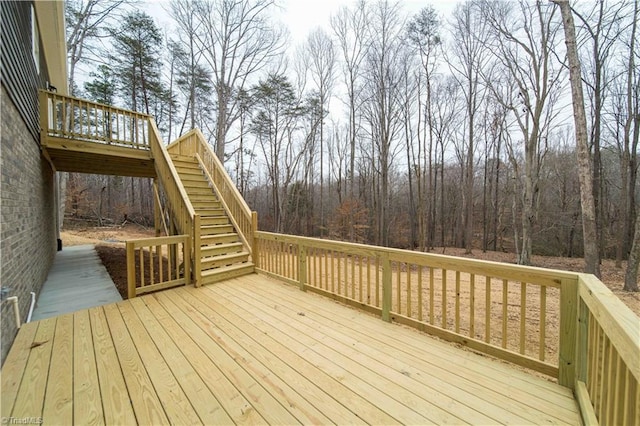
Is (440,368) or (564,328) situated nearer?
(564,328)

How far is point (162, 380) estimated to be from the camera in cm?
189

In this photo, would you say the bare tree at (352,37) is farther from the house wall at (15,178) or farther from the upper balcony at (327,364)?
the upper balcony at (327,364)

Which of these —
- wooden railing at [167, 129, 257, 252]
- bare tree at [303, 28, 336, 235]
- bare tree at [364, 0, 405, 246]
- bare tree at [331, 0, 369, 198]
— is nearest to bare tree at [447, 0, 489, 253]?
bare tree at [364, 0, 405, 246]

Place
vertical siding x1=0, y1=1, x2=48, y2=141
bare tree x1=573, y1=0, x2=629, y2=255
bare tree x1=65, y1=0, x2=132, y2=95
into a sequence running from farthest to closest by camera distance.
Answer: bare tree x1=65, y1=0, x2=132, y2=95
bare tree x1=573, y1=0, x2=629, y2=255
vertical siding x1=0, y1=1, x2=48, y2=141

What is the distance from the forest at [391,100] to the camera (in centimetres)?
948

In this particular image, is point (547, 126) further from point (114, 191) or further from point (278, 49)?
point (114, 191)

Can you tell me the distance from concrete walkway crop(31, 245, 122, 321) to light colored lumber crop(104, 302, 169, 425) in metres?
1.52

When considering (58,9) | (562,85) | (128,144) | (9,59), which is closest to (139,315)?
(9,59)

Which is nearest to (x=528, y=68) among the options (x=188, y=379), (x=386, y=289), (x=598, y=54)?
(x=598, y=54)

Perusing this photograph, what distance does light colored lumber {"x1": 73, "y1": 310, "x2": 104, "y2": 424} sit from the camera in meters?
1.58

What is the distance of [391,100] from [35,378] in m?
14.3

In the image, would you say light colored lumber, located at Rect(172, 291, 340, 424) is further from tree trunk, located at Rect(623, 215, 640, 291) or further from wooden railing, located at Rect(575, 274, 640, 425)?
tree trunk, located at Rect(623, 215, 640, 291)

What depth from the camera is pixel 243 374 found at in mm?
1969

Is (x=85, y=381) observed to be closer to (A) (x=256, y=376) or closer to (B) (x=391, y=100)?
(A) (x=256, y=376)
